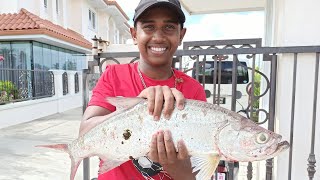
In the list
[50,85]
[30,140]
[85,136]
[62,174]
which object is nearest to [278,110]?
[85,136]

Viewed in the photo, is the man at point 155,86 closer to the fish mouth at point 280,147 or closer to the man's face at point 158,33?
the man's face at point 158,33

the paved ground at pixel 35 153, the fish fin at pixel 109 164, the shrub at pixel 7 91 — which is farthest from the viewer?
the shrub at pixel 7 91

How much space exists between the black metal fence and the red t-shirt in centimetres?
776

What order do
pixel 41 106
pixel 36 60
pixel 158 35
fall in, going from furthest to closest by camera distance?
pixel 36 60 < pixel 41 106 < pixel 158 35

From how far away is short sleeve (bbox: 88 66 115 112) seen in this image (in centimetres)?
134

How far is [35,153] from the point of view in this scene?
5.48 m

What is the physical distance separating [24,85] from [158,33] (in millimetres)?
9305

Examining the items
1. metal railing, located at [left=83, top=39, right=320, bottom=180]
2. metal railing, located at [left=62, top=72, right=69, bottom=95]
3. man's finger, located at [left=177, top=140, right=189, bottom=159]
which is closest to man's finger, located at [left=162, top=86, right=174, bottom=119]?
man's finger, located at [left=177, top=140, right=189, bottom=159]

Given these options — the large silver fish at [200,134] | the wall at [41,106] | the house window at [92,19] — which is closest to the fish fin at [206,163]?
the large silver fish at [200,134]

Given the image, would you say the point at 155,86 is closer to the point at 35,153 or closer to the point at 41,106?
the point at 35,153

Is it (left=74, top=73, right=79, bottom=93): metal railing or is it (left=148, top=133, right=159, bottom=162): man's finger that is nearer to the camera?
(left=148, top=133, right=159, bottom=162): man's finger

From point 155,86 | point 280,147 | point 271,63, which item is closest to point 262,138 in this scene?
point 280,147

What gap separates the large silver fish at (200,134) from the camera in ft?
3.43

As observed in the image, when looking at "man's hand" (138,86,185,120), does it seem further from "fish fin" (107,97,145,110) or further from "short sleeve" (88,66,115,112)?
"short sleeve" (88,66,115,112)
